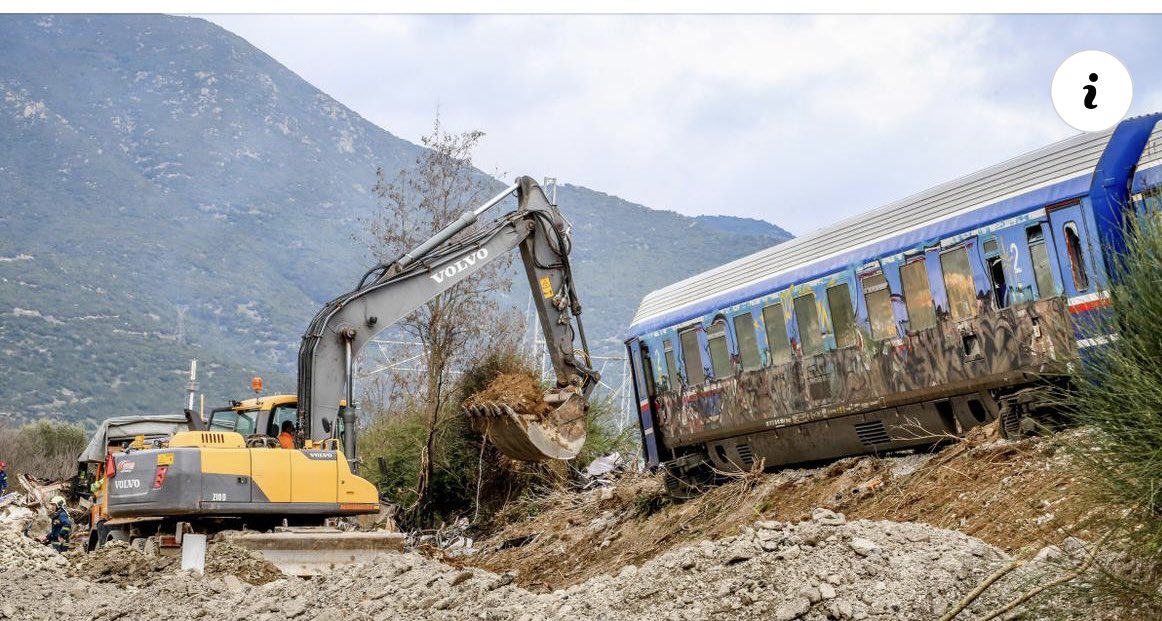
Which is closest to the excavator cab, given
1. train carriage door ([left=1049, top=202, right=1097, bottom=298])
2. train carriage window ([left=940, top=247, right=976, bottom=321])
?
train carriage window ([left=940, top=247, right=976, bottom=321])

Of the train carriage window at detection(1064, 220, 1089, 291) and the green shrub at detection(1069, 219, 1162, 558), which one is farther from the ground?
the train carriage window at detection(1064, 220, 1089, 291)

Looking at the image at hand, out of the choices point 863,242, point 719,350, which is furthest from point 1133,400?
point 719,350

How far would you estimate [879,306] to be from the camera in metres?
15.6

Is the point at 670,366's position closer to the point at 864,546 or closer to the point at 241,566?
the point at 241,566

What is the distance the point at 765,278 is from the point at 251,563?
24.7 ft

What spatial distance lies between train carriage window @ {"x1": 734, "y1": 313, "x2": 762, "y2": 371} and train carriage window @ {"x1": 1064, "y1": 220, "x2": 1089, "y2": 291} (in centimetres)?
547

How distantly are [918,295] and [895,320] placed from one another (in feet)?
1.64

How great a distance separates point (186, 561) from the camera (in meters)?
17.0

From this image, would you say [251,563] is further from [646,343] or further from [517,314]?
[517,314]

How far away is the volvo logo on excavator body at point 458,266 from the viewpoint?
19656 millimetres

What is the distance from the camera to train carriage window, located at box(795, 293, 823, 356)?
16.6 meters

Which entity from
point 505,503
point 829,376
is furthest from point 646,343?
point 505,503

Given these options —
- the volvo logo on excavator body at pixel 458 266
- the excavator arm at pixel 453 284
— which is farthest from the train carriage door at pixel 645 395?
the volvo logo on excavator body at pixel 458 266

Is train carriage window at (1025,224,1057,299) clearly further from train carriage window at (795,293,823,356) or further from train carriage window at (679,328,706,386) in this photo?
train carriage window at (679,328,706,386)
